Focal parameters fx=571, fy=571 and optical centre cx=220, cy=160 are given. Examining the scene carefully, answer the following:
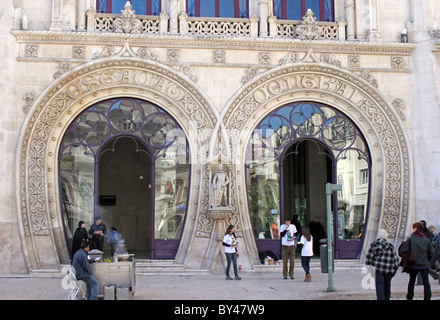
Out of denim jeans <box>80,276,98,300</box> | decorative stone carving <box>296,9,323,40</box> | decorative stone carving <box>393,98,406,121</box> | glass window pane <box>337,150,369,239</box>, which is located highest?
decorative stone carving <box>296,9,323,40</box>

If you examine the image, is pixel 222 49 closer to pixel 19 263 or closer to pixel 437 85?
pixel 437 85

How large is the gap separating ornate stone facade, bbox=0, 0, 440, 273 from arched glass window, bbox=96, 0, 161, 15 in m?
0.37

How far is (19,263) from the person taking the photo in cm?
1636

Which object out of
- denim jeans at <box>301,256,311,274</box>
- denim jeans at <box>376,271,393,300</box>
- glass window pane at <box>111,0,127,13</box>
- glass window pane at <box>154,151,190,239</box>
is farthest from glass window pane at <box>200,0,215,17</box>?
denim jeans at <box>376,271,393,300</box>

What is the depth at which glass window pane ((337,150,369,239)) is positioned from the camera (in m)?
18.4

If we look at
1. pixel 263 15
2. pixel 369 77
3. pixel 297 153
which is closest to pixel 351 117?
pixel 369 77

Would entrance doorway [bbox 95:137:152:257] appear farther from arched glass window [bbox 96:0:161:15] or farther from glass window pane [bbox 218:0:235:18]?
glass window pane [bbox 218:0:235:18]

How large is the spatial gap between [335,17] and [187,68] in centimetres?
541

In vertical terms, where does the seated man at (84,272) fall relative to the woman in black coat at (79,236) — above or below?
below

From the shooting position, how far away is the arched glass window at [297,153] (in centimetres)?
1806

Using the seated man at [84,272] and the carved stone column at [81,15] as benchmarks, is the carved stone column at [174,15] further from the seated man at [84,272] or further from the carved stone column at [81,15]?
the seated man at [84,272]

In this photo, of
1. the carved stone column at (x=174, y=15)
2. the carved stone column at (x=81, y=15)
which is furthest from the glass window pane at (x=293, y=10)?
the carved stone column at (x=81, y=15)

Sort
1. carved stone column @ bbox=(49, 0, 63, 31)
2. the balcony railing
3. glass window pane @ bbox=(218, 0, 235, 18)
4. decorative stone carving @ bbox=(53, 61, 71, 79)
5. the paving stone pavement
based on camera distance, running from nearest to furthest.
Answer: the paving stone pavement < decorative stone carving @ bbox=(53, 61, 71, 79) < carved stone column @ bbox=(49, 0, 63, 31) < the balcony railing < glass window pane @ bbox=(218, 0, 235, 18)

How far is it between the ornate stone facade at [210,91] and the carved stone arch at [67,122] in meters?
0.03
